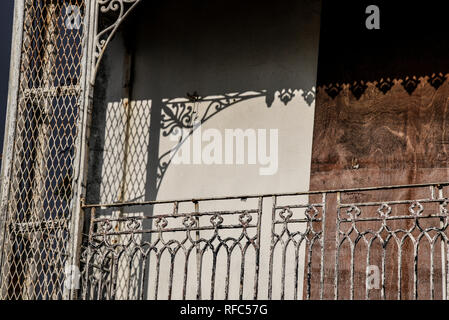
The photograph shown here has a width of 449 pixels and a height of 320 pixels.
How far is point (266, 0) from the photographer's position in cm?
1084

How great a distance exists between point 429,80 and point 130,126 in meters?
3.15

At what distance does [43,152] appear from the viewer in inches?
411

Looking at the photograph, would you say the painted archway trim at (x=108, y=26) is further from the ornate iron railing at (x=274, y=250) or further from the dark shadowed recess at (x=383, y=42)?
Result: the dark shadowed recess at (x=383, y=42)

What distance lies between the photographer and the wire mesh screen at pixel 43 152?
10.0 metres

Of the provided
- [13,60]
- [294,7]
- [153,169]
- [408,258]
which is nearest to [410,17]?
[294,7]

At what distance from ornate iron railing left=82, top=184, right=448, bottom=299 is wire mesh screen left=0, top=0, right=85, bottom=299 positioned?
383mm

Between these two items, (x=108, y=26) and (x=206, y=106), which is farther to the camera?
(x=206, y=106)

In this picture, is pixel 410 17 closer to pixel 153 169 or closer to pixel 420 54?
pixel 420 54

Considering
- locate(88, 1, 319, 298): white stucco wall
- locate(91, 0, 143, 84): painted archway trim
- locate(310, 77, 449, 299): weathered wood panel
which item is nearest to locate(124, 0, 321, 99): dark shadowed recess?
locate(88, 1, 319, 298): white stucco wall

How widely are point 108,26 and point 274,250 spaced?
2675 mm

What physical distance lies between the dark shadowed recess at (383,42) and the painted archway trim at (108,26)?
6.47 feet

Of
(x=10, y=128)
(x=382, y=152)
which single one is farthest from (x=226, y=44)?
(x=10, y=128)

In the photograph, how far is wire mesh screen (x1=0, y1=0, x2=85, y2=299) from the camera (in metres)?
10.0

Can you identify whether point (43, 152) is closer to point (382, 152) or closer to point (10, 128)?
point (10, 128)
